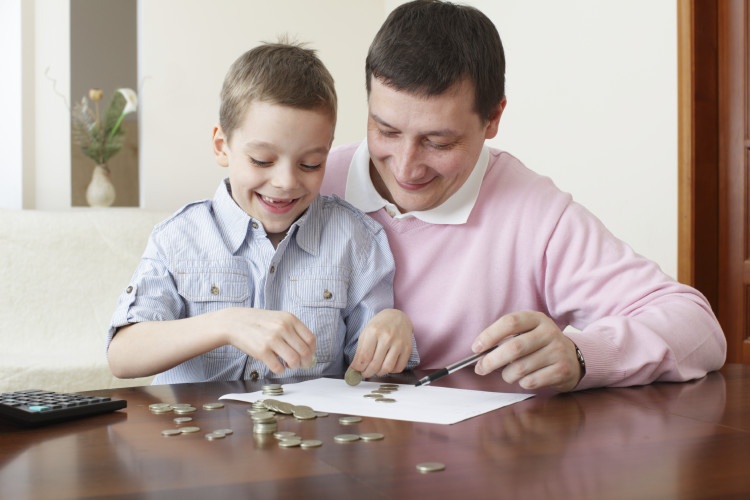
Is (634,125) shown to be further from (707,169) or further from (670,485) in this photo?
(670,485)

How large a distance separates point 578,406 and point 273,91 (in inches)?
27.8

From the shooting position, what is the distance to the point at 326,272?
1.45 m

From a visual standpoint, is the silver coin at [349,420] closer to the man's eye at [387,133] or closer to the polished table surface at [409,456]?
the polished table surface at [409,456]

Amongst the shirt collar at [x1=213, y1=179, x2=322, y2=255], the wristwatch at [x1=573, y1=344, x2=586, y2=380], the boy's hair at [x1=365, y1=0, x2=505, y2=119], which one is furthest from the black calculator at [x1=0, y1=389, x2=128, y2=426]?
the boy's hair at [x1=365, y1=0, x2=505, y2=119]

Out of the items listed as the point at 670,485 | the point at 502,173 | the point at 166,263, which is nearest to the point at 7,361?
the point at 166,263

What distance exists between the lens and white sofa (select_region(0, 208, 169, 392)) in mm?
3041

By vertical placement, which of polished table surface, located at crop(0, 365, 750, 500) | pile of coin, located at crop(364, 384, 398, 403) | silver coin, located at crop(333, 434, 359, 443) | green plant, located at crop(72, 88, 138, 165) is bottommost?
pile of coin, located at crop(364, 384, 398, 403)

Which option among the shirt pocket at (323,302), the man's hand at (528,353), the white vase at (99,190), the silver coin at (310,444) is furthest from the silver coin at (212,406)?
the white vase at (99,190)

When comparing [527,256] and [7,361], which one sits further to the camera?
[7,361]

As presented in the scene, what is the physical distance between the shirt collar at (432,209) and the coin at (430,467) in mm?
873

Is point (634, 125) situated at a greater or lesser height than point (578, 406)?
greater

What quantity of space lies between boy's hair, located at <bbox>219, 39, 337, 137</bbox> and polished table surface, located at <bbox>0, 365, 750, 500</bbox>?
0.56m

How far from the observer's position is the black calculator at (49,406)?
89cm

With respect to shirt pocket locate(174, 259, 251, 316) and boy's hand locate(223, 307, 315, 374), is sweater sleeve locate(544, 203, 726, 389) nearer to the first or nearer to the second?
boy's hand locate(223, 307, 315, 374)
